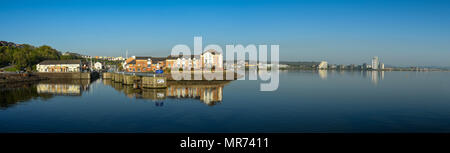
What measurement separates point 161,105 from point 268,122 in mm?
12984

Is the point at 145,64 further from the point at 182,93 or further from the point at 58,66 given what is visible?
the point at 182,93

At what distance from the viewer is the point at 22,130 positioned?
18516 mm

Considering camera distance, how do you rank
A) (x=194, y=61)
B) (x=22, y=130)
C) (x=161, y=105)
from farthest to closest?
(x=194, y=61), (x=161, y=105), (x=22, y=130)

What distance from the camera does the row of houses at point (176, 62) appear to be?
302 ft

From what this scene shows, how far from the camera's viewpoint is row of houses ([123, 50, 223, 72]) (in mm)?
92000

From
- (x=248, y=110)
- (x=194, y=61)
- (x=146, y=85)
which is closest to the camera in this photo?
(x=248, y=110)

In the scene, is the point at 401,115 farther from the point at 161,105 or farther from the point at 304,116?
the point at 161,105

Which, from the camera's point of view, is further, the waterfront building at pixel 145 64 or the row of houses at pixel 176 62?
the waterfront building at pixel 145 64

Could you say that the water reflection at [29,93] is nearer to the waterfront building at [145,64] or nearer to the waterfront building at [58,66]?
the waterfront building at [58,66]

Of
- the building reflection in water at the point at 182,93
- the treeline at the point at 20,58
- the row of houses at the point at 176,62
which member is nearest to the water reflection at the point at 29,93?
the building reflection in water at the point at 182,93
